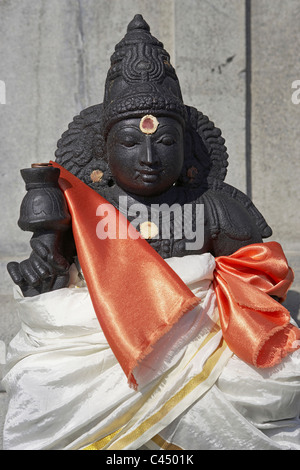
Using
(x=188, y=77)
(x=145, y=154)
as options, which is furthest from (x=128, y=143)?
(x=188, y=77)

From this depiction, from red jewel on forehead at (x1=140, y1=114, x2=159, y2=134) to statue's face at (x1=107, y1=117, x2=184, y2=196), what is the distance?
10 mm

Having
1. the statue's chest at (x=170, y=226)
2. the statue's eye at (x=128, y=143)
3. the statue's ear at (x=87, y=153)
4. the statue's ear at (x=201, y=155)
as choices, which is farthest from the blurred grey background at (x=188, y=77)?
the statue's eye at (x=128, y=143)

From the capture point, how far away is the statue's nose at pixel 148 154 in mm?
1803

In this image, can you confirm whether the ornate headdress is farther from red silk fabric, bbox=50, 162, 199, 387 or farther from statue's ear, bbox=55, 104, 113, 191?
red silk fabric, bbox=50, 162, 199, 387

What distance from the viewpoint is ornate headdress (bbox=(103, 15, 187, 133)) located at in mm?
1814

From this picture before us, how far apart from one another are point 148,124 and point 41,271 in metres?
0.56

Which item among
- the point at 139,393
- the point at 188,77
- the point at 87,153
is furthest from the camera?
the point at 188,77

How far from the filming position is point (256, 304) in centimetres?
174

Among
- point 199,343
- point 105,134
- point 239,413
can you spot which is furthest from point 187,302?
point 105,134

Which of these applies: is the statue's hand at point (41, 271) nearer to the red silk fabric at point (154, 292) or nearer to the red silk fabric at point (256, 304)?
the red silk fabric at point (154, 292)

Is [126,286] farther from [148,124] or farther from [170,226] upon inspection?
[148,124]

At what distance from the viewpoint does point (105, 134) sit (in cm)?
194

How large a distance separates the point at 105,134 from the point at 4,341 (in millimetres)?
902
